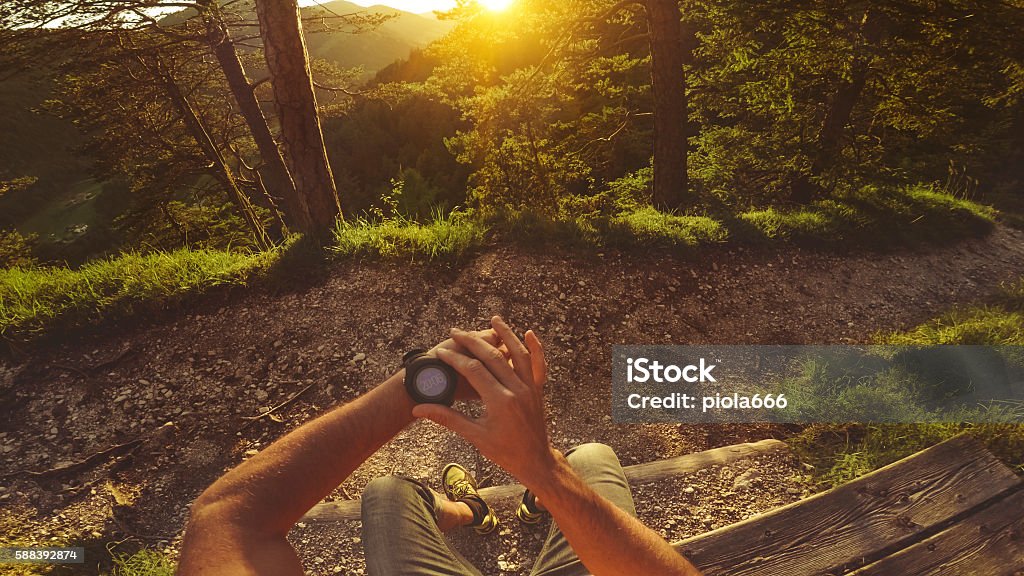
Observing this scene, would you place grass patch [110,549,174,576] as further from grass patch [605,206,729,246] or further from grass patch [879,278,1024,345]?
grass patch [879,278,1024,345]

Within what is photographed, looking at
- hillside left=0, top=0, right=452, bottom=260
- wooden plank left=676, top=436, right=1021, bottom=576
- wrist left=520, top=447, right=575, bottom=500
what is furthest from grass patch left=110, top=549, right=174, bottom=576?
hillside left=0, top=0, right=452, bottom=260

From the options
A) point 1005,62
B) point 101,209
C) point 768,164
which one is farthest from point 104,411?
point 101,209

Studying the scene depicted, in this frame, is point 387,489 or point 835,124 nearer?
point 387,489

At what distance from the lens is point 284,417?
4.09m

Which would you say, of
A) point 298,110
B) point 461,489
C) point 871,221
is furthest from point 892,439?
point 298,110

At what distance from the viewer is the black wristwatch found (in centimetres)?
164

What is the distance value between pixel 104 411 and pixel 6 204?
2123 inches

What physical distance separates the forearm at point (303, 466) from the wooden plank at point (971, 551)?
220 centimetres

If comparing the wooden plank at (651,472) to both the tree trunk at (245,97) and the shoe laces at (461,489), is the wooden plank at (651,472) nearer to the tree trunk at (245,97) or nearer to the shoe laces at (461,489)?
the shoe laces at (461,489)

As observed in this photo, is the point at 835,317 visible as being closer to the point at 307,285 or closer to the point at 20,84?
the point at 307,285

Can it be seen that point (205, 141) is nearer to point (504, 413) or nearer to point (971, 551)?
point (504, 413)

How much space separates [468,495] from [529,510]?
1.54ft

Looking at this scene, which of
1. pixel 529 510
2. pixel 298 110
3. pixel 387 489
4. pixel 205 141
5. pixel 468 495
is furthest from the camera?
pixel 205 141

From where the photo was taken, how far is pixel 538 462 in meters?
1.43
